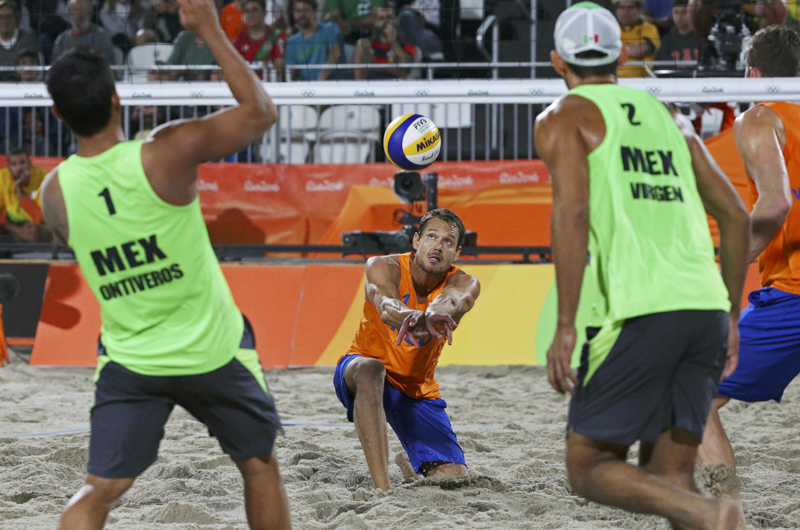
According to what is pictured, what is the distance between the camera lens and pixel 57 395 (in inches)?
253

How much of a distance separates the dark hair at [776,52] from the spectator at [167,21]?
8193 millimetres

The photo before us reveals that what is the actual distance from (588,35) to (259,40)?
295 inches

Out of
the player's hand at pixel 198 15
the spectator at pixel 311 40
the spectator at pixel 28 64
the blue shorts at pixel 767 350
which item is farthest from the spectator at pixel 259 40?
the player's hand at pixel 198 15

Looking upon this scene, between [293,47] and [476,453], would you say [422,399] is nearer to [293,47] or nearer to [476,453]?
[476,453]

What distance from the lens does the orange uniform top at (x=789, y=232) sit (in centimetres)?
344

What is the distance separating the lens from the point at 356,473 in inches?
167

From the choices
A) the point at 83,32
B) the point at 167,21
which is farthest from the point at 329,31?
the point at 83,32

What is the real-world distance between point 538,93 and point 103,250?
191 inches

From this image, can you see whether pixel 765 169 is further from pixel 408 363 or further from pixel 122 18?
pixel 122 18

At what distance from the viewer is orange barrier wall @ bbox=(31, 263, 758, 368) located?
7.49 m

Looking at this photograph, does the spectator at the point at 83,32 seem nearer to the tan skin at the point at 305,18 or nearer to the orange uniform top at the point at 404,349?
the tan skin at the point at 305,18

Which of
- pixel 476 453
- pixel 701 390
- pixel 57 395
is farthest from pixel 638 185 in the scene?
pixel 57 395

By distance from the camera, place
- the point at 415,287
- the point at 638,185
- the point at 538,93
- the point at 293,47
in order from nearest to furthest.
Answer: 1. the point at 638,185
2. the point at 415,287
3. the point at 538,93
4. the point at 293,47

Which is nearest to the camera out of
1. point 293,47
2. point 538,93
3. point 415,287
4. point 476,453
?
point 415,287
